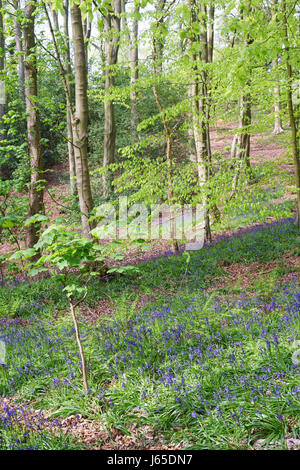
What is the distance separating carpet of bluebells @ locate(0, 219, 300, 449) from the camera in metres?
2.61

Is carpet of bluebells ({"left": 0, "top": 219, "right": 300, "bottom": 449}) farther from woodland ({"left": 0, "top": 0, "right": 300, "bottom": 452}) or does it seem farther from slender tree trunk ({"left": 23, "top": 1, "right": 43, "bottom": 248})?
slender tree trunk ({"left": 23, "top": 1, "right": 43, "bottom": 248})

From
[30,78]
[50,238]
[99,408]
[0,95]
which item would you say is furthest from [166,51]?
[99,408]

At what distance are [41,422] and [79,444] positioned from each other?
461 mm

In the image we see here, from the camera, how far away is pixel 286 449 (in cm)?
227

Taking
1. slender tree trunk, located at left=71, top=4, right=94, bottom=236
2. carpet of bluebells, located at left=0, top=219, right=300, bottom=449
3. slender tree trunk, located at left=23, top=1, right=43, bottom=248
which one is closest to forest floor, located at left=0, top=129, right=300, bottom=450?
→ carpet of bluebells, located at left=0, top=219, right=300, bottom=449

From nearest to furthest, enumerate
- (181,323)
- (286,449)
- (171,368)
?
1. (286,449)
2. (171,368)
3. (181,323)

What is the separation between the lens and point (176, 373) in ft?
10.7

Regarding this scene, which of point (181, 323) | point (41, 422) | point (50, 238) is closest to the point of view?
point (50, 238)

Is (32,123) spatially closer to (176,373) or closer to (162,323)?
(162,323)

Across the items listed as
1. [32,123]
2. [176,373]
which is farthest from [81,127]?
[176,373]

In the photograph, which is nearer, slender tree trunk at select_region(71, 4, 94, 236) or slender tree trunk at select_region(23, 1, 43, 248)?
→ slender tree trunk at select_region(71, 4, 94, 236)

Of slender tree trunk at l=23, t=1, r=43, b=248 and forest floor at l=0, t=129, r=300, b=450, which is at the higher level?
slender tree trunk at l=23, t=1, r=43, b=248

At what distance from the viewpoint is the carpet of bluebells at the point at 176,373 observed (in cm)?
261
